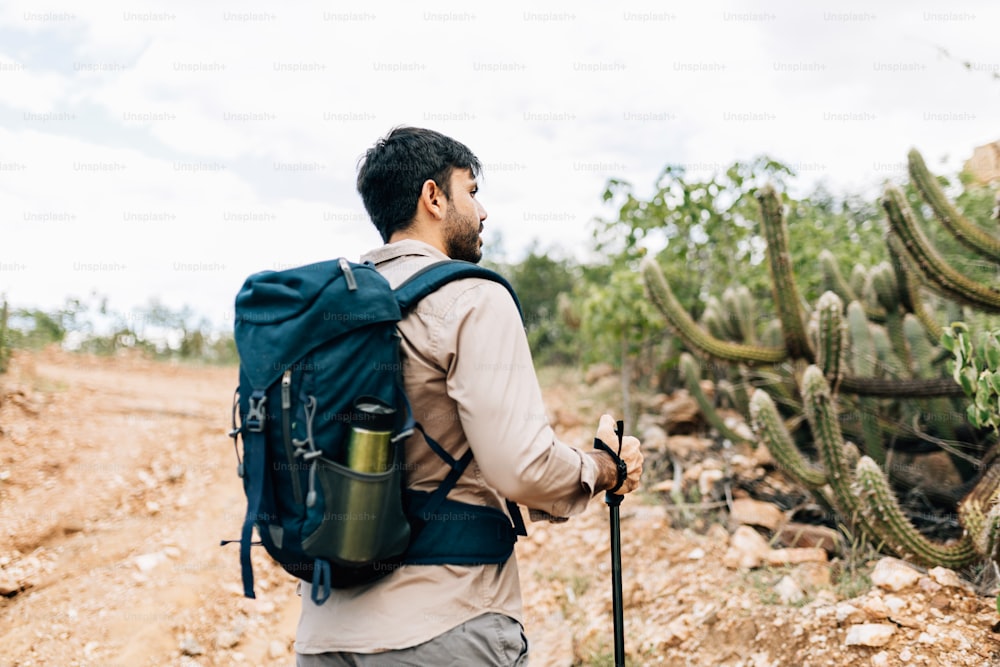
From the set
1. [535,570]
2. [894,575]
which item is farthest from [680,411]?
[894,575]

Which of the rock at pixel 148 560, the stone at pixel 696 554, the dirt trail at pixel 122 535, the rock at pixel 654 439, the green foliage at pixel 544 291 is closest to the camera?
the dirt trail at pixel 122 535

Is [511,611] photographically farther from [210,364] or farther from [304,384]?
[210,364]

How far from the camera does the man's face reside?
6.71 feet

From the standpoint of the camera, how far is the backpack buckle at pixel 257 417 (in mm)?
1601

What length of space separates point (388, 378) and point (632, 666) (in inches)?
105

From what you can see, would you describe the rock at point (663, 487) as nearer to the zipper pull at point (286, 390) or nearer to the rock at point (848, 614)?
the rock at point (848, 614)

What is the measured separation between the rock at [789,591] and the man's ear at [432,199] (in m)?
2.71

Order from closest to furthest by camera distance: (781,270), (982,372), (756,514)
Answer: (982,372)
(756,514)
(781,270)

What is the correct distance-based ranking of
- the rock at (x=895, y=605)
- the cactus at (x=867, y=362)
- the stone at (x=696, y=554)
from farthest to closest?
the stone at (x=696, y=554) → the cactus at (x=867, y=362) → the rock at (x=895, y=605)

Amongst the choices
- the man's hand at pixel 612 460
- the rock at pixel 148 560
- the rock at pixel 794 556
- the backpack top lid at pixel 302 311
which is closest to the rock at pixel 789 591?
the rock at pixel 794 556

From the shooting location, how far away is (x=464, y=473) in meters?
1.83

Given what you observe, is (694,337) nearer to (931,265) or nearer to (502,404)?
(931,265)

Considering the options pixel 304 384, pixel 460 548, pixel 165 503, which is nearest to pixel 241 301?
pixel 304 384

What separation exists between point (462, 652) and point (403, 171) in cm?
119
